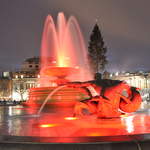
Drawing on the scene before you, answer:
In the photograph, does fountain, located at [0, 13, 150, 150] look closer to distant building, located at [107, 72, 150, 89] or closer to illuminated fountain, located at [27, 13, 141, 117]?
illuminated fountain, located at [27, 13, 141, 117]

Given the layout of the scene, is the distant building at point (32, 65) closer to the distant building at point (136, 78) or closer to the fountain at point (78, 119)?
the distant building at point (136, 78)

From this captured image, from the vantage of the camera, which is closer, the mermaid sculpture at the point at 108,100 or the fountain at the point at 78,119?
the fountain at the point at 78,119

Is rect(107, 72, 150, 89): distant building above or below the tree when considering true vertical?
below

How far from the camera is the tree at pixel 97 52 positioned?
5303 cm

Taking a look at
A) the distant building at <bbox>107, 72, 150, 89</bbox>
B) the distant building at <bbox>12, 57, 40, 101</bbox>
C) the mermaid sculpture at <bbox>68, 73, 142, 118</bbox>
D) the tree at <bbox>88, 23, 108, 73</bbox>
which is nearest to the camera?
the mermaid sculpture at <bbox>68, 73, 142, 118</bbox>

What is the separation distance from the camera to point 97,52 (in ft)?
174

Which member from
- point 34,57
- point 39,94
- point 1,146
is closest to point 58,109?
point 39,94

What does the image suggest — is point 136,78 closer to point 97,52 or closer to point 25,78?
point 25,78

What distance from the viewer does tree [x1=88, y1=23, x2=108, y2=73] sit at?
5303 cm

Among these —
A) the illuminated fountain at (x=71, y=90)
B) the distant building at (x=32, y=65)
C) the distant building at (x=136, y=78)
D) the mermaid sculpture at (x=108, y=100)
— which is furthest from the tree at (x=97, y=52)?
the distant building at (x=32, y=65)

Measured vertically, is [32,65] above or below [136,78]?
above

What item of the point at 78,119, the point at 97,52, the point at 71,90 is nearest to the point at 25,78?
the point at 97,52

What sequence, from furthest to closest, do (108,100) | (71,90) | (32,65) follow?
1. (32,65)
2. (71,90)
3. (108,100)

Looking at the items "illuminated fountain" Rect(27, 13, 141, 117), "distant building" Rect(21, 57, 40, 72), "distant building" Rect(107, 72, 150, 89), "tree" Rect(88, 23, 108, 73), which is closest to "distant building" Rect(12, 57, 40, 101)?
"distant building" Rect(21, 57, 40, 72)
